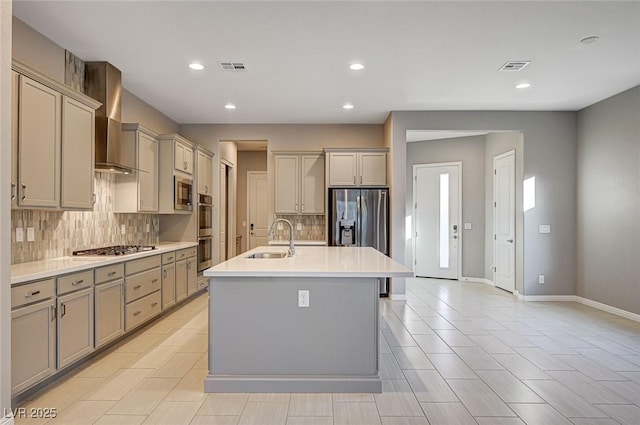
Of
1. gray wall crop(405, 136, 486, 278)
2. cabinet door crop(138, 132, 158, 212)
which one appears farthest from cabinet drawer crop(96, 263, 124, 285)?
gray wall crop(405, 136, 486, 278)

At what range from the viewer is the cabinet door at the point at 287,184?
6324mm

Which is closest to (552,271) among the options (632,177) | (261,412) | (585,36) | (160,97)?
(632,177)

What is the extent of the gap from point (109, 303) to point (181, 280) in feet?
5.58

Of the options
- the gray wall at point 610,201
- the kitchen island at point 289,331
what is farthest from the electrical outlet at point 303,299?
the gray wall at point 610,201

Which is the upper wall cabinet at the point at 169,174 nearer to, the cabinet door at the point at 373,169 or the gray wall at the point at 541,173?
the cabinet door at the point at 373,169

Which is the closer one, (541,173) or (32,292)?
(32,292)

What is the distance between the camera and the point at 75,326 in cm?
296

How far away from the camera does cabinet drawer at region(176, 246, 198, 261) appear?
505 cm

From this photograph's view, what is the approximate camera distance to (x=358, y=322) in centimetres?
275

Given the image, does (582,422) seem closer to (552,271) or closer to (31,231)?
(552,271)

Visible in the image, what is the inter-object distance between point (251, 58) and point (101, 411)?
3197 mm

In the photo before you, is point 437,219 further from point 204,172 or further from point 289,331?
point 289,331

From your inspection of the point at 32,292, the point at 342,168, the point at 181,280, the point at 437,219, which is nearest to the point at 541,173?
the point at 437,219

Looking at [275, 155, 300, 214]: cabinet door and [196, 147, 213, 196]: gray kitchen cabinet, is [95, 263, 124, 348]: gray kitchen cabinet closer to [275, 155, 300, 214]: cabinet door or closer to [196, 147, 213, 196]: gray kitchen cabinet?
[196, 147, 213, 196]: gray kitchen cabinet
